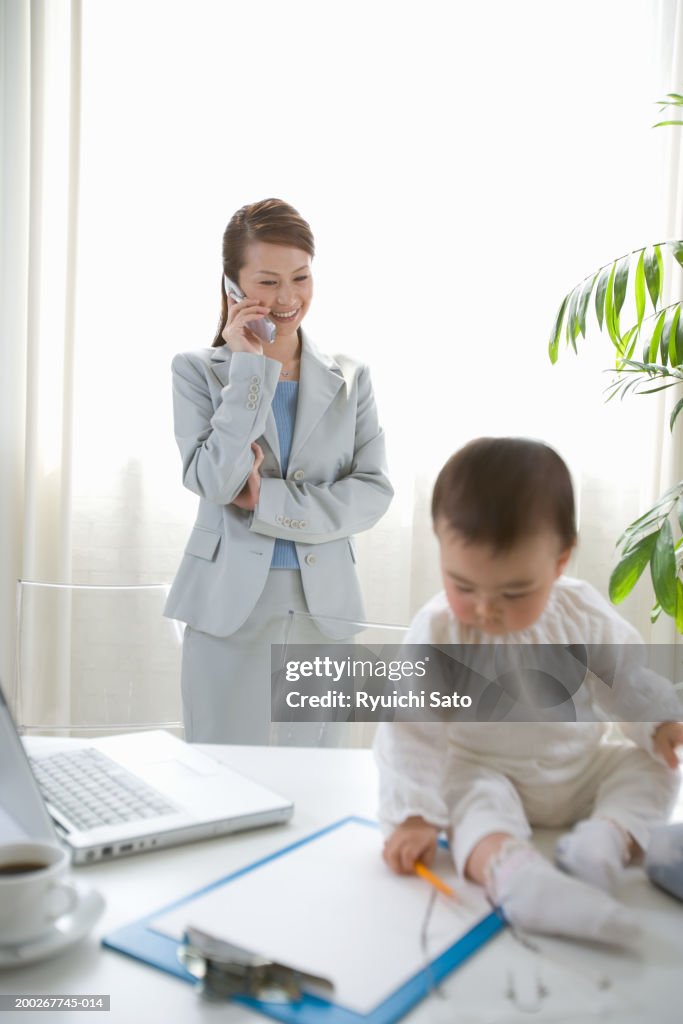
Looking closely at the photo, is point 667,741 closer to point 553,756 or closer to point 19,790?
point 553,756

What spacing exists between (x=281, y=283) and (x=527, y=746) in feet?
1.76

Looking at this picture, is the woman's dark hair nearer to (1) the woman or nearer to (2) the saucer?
(1) the woman

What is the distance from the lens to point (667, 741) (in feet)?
1.66

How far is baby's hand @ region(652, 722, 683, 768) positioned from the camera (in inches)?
19.9

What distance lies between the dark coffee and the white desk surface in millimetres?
52

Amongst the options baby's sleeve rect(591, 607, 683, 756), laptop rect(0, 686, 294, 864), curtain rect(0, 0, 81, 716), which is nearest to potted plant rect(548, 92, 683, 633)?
baby's sleeve rect(591, 607, 683, 756)

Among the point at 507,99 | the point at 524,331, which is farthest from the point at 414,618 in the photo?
the point at 507,99

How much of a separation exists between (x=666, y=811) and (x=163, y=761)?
442 mm

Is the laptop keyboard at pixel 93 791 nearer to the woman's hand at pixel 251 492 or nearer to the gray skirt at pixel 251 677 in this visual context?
the gray skirt at pixel 251 677

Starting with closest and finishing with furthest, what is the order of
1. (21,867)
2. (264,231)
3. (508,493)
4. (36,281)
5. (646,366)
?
(508,493) → (21,867) → (264,231) → (646,366) → (36,281)

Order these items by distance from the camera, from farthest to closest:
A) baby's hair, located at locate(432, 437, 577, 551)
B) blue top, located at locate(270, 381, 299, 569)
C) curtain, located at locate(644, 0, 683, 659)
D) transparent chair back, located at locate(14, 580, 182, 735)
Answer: curtain, located at locate(644, 0, 683, 659) < transparent chair back, located at locate(14, 580, 182, 735) < blue top, located at locate(270, 381, 299, 569) < baby's hair, located at locate(432, 437, 577, 551)

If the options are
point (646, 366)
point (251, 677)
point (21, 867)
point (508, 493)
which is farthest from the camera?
point (646, 366)

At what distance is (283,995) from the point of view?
18.7 inches

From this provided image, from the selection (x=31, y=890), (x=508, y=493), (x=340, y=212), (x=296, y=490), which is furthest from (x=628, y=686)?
(x=340, y=212)
